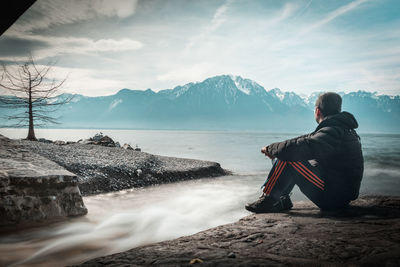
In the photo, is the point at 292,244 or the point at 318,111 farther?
the point at 318,111

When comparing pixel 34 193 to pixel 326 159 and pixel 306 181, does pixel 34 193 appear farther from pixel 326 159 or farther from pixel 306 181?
pixel 326 159

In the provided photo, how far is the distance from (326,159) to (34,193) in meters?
4.18

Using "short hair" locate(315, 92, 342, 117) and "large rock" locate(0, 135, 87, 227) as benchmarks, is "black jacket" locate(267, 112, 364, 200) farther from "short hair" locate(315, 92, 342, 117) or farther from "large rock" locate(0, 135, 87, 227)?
"large rock" locate(0, 135, 87, 227)

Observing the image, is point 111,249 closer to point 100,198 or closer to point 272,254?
point 272,254

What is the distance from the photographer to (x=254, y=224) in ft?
10.9

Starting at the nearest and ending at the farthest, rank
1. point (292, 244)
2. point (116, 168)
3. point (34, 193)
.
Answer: point (292, 244) < point (34, 193) < point (116, 168)

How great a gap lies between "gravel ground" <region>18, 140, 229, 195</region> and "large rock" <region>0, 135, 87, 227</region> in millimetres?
1658

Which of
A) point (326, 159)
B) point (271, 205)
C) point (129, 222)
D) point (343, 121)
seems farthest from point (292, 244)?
point (129, 222)

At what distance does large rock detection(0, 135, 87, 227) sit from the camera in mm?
3607

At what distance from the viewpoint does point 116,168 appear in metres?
7.07

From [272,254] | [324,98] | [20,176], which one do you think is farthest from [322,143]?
[20,176]

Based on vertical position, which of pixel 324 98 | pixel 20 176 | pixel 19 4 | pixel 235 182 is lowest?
pixel 235 182

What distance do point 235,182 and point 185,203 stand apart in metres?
3.05

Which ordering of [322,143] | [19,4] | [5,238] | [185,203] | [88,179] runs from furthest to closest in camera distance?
1. [88,179]
2. [185,203]
3. [5,238]
4. [322,143]
5. [19,4]
